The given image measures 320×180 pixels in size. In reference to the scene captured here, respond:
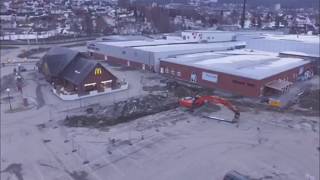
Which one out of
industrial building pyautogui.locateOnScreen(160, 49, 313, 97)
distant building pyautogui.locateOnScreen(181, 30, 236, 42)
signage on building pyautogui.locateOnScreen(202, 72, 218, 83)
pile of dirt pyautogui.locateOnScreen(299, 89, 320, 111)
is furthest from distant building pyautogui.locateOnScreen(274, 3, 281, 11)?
signage on building pyautogui.locateOnScreen(202, 72, 218, 83)

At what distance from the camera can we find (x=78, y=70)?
20.2m

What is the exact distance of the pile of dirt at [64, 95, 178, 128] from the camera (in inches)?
596

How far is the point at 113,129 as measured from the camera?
47.3 feet

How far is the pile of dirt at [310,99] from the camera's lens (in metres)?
17.6

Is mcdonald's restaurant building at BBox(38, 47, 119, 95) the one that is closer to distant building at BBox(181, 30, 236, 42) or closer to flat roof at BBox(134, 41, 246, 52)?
flat roof at BBox(134, 41, 246, 52)

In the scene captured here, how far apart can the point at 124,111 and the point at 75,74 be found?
16.5 feet

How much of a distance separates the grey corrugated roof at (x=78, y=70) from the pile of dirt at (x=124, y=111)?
9.89 feet

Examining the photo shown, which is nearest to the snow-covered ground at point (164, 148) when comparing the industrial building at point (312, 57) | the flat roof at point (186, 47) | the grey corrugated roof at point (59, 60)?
the grey corrugated roof at point (59, 60)

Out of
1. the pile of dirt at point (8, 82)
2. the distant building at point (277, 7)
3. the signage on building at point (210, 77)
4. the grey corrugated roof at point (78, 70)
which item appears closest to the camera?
the grey corrugated roof at point (78, 70)

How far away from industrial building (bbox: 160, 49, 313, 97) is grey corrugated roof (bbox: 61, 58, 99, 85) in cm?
617

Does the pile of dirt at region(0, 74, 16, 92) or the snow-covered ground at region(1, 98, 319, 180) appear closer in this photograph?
the snow-covered ground at region(1, 98, 319, 180)

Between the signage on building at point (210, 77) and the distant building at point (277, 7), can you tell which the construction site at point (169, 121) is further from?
the distant building at point (277, 7)

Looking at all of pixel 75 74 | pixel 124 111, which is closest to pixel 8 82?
pixel 75 74

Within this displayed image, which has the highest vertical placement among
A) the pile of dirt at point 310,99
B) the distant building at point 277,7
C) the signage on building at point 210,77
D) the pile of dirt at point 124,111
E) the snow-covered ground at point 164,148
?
the distant building at point 277,7
